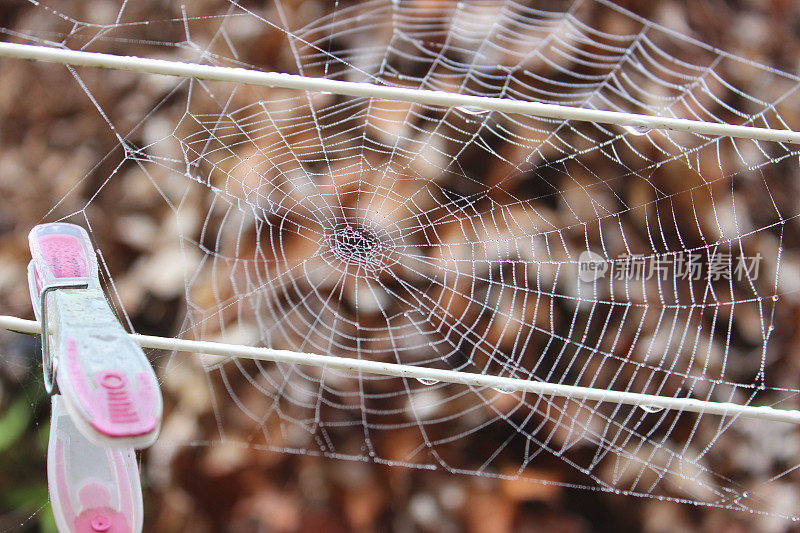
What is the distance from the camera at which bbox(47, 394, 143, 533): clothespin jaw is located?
370 mm

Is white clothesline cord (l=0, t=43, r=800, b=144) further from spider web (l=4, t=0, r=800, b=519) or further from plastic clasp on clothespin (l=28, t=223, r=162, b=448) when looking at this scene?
spider web (l=4, t=0, r=800, b=519)

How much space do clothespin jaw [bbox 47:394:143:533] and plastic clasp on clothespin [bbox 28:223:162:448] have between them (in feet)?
0.12

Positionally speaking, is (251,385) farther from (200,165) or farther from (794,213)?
(794,213)

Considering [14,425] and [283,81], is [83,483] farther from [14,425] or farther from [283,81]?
[14,425]

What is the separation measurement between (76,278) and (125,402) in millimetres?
103

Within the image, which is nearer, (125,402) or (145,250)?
(125,402)

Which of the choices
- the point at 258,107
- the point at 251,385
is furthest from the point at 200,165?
the point at 251,385

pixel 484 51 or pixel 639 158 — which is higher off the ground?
pixel 484 51

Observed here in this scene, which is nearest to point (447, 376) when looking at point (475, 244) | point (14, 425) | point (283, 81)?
point (283, 81)

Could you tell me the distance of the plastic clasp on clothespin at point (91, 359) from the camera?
28cm

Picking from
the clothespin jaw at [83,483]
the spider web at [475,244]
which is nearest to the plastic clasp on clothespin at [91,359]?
the clothespin jaw at [83,483]

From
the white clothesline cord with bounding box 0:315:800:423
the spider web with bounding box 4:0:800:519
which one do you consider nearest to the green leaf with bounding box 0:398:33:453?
the spider web with bounding box 4:0:800:519

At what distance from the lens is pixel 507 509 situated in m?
0.97

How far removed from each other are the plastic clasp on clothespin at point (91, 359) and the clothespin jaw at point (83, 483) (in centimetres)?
4
